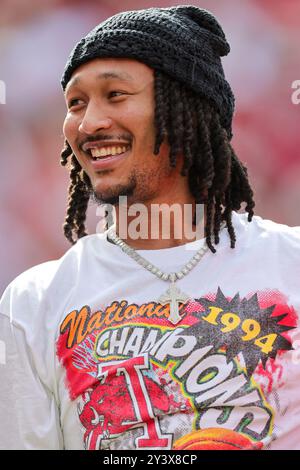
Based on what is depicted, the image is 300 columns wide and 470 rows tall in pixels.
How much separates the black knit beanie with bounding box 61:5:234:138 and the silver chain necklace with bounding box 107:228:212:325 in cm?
44

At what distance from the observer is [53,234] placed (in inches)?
199

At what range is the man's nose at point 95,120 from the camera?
2035mm

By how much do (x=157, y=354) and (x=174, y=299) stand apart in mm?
145

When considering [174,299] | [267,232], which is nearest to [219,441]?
[174,299]

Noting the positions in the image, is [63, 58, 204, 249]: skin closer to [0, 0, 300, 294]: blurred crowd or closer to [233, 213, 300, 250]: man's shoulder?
[233, 213, 300, 250]: man's shoulder

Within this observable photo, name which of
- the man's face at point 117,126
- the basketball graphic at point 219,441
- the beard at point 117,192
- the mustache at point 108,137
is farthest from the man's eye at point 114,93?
the basketball graphic at point 219,441

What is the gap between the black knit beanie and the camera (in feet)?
6.79

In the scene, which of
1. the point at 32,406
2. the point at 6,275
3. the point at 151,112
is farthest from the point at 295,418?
the point at 6,275

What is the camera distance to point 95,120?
6.70ft

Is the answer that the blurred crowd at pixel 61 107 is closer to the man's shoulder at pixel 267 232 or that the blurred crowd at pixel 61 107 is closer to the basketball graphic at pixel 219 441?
the man's shoulder at pixel 267 232

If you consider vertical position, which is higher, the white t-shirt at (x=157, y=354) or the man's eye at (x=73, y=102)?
the man's eye at (x=73, y=102)

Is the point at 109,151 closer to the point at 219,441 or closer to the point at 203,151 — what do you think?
the point at 203,151

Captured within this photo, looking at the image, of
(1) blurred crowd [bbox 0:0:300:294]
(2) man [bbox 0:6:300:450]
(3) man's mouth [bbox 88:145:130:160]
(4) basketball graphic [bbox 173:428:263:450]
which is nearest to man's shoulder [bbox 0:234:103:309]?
(2) man [bbox 0:6:300:450]
